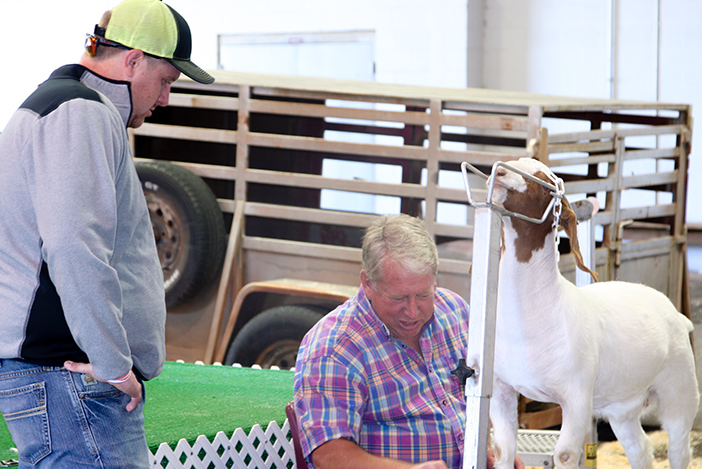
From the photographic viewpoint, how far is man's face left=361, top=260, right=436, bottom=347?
2.11 meters

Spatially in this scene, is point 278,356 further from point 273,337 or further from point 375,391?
point 375,391

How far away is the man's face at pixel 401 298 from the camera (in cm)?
211

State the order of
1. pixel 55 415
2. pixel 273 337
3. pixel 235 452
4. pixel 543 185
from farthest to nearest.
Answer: pixel 273 337
pixel 235 452
pixel 55 415
pixel 543 185

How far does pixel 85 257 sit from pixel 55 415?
372 millimetres

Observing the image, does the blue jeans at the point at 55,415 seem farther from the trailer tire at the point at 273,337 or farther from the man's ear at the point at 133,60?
the trailer tire at the point at 273,337

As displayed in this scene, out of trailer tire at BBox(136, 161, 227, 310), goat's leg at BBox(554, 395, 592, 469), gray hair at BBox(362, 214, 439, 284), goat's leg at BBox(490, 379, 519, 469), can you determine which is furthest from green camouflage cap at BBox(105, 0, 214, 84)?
trailer tire at BBox(136, 161, 227, 310)

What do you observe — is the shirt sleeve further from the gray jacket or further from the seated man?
the gray jacket

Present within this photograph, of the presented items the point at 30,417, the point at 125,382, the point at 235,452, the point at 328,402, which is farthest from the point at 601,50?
the point at 30,417

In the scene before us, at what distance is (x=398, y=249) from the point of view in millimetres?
2119

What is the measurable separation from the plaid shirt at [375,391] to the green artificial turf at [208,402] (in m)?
0.87

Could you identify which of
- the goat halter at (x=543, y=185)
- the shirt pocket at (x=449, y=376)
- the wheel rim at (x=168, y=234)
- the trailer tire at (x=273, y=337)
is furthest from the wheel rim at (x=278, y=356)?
the goat halter at (x=543, y=185)

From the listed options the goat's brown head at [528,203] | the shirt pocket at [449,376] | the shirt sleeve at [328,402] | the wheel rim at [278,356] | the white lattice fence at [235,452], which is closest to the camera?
the goat's brown head at [528,203]

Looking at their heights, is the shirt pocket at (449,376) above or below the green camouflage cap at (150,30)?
below

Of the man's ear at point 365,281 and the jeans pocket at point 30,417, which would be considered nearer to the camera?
the jeans pocket at point 30,417
